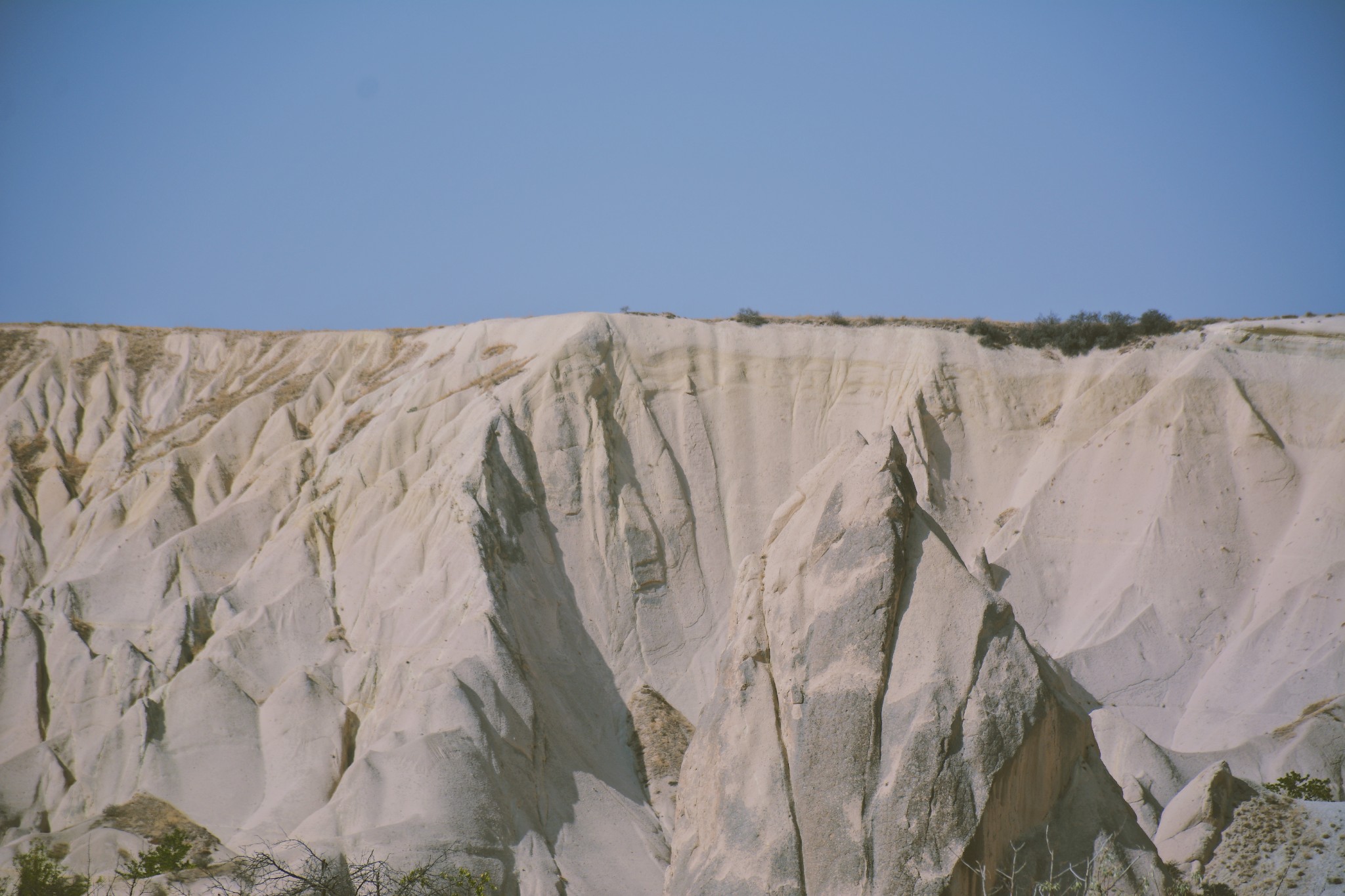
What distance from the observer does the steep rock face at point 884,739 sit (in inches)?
589

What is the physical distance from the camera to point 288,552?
33875 millimetres

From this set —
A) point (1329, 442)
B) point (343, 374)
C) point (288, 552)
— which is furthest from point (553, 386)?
point (1329, 442)

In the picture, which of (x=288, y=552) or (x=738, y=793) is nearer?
(x=738, y=793)

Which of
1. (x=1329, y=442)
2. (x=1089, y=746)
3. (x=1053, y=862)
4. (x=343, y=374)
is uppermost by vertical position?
(x=343, y=374)

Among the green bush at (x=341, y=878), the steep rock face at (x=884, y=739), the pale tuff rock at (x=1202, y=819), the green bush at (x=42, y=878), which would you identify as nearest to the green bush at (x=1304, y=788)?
the pale tuff rock at (x=1202, y=819)

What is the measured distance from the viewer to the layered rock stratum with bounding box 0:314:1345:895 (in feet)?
58.9

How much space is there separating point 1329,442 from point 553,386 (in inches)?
851

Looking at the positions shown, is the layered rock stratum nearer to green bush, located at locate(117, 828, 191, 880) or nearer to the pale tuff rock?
the pale tuff rock

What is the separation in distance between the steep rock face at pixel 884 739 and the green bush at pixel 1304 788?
34.9ft

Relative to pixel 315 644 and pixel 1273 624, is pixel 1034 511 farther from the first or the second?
pixel 315 644

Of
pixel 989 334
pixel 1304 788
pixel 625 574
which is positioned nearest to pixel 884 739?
pixel 1304 788

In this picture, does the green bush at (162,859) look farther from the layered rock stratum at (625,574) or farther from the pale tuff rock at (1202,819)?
the pale tuff rock at (1202,819)

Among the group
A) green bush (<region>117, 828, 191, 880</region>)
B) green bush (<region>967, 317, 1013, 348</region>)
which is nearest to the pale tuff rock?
green bush (<region>117, 828, 191, 880</region>)

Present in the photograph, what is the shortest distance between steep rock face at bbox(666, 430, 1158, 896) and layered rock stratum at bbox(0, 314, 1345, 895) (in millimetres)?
77
